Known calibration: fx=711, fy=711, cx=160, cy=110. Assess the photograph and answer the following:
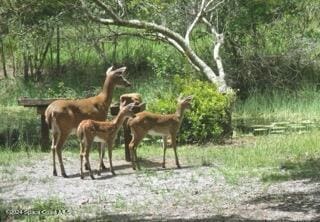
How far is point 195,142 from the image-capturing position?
1421 cm

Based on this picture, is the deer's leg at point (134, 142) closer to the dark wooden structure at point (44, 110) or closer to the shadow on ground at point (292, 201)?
the dark wooden structure at point (44, 110)

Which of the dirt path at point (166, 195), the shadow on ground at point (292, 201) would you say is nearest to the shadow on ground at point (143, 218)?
the dirt path at point (166, 195)

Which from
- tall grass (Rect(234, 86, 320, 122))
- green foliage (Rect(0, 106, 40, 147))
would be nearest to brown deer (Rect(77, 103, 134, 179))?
green foliage (Rect(0, 106, 40, 147))

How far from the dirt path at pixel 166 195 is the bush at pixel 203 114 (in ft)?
9.49

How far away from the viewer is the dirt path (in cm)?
823

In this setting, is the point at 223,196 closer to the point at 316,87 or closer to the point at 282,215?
the point at 282,215

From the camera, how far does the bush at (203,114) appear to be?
46.1ft

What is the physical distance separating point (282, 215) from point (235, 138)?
6.68 metres

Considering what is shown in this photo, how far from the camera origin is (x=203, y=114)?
46.1 ft

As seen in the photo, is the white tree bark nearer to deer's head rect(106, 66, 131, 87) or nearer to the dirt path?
deer's head rect(106, 66, 131, 87)

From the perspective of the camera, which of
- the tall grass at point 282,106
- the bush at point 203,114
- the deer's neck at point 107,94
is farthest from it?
A: the tall grass at point 282,106

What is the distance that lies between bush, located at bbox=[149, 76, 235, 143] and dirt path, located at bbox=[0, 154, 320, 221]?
2.89m

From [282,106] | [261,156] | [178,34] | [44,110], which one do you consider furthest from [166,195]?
[282,106]

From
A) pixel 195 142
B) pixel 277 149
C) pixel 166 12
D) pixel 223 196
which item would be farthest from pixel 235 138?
pixel 223 196
